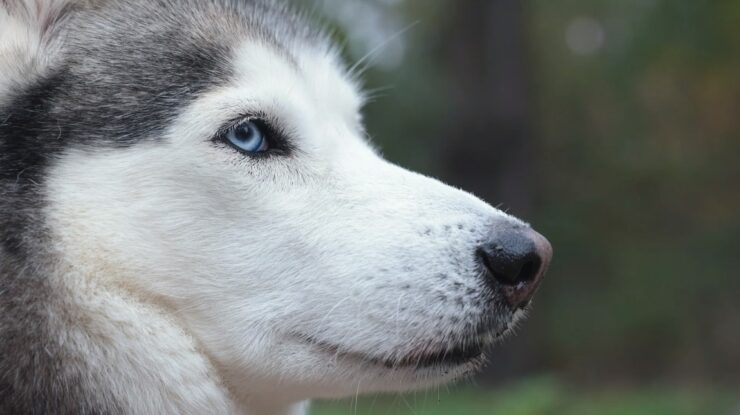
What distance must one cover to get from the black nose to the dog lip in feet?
0.79

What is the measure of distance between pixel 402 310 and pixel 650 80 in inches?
734

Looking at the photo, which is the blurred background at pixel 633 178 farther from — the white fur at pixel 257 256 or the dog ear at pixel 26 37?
the white fur at pixel 257 256

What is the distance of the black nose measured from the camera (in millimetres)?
2844

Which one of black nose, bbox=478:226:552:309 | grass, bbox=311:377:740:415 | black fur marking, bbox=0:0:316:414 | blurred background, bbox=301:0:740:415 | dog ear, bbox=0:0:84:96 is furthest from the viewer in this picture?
blurred background, bbox=301:0:740:415

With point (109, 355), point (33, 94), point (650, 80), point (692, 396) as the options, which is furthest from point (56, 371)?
point (650, 80)

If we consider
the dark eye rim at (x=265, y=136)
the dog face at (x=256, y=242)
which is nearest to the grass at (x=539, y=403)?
the dog face at (x=256, y=242)

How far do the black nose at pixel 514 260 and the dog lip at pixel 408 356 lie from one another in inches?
9.5

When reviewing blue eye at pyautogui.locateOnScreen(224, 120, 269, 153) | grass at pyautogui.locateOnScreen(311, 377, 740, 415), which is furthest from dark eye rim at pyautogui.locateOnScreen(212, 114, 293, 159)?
grass at pyautogui.locateOnScreen(311, 377, 740, 415)

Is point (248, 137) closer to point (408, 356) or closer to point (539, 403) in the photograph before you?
point (408, 356)

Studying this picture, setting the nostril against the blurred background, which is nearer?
the nostril

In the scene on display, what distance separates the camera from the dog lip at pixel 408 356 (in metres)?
2.91

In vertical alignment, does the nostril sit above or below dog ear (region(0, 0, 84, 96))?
above

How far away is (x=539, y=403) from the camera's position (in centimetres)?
546

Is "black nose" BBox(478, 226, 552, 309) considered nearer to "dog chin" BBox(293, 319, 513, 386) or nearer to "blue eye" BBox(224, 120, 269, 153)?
"dog chin" BBox(293, 319, 513, 386)
